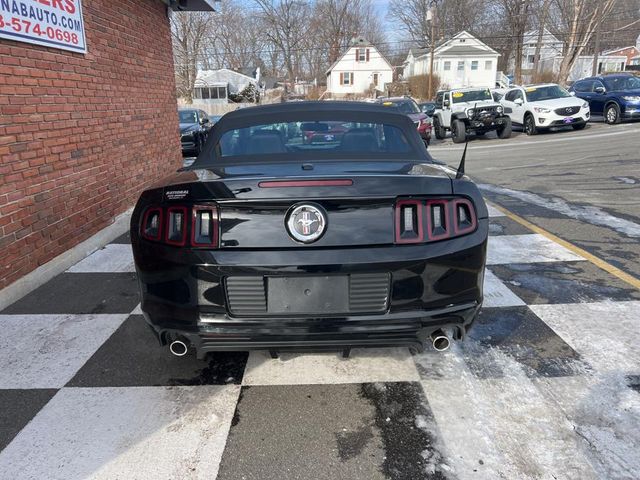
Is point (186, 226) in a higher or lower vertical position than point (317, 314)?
higher

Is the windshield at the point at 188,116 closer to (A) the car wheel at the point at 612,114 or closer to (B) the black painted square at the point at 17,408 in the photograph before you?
(A) the car wheel at the point at 612,114

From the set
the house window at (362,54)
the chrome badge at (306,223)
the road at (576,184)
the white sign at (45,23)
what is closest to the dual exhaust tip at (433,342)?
the chrome badge at (306,223)

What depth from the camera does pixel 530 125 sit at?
59.3 ft

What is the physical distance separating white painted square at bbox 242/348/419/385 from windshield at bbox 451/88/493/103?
17850 millimetres

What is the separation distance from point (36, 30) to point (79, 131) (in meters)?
1.13

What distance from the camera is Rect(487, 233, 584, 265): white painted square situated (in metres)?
4.88


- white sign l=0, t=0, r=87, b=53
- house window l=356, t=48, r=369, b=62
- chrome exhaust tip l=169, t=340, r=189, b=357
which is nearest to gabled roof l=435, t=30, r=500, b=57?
house window l=356, t=48, r=369, b=62

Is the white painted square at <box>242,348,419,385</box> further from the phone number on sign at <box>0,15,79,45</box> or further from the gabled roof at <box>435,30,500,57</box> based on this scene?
the gabled roof at <box>435,30,500,57</box>

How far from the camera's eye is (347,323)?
2.40m

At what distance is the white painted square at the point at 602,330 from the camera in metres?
2.98

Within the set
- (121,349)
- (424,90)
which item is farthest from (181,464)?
(424,90)

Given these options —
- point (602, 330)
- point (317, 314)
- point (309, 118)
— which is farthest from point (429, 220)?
point (602, 330)

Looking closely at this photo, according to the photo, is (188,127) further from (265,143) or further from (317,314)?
(317,314)

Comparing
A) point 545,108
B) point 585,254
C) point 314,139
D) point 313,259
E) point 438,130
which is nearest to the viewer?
point 313,259
